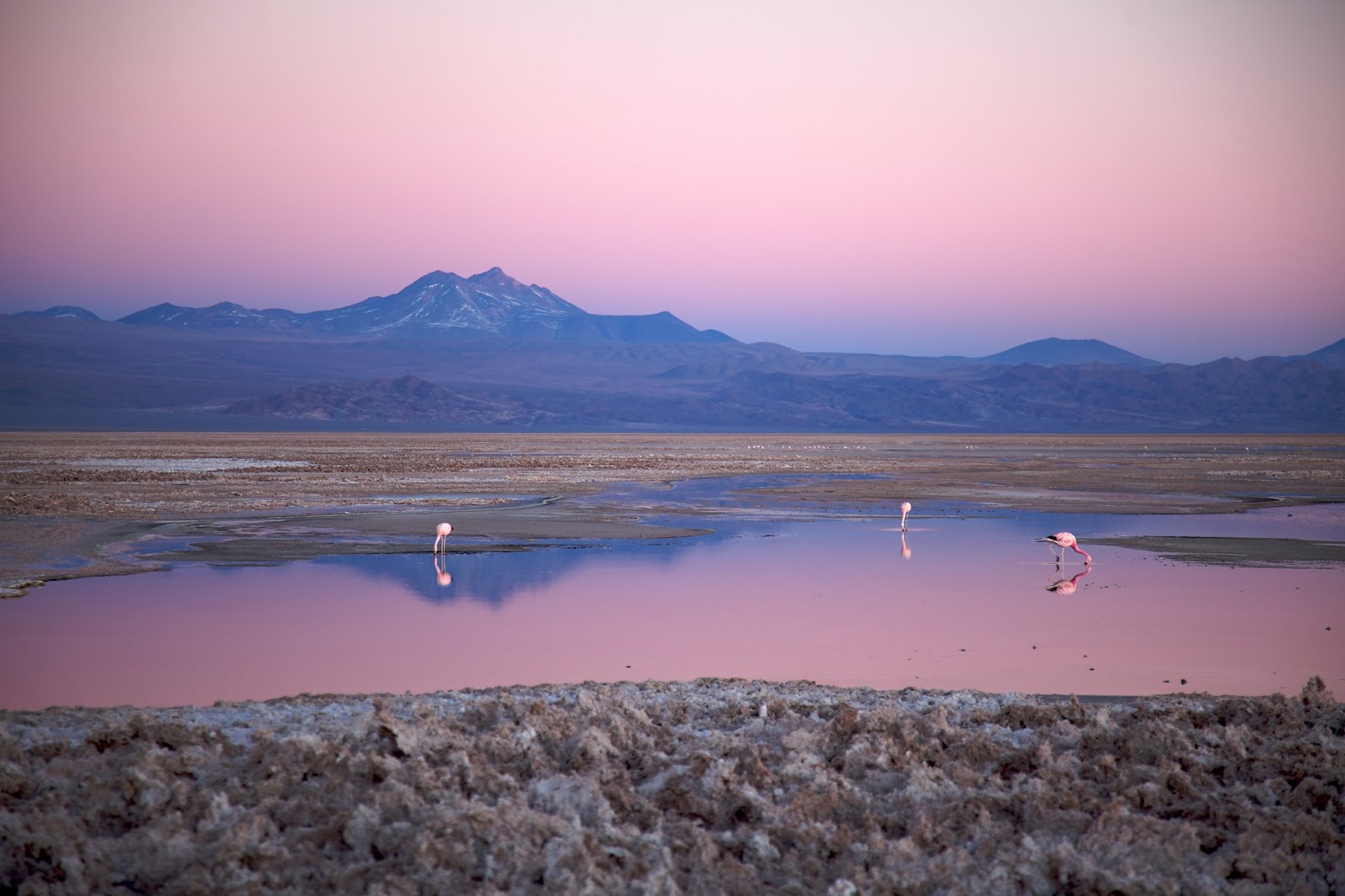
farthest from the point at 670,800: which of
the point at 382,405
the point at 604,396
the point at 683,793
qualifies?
the point at 604,396

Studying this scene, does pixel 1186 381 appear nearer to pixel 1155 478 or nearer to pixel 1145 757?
pixel 1155 478

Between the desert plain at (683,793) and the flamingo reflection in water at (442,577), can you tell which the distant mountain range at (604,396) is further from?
the desert plain at (683,793)

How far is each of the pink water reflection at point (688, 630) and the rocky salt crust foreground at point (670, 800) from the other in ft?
6.26

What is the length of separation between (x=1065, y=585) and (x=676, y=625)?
17.7 ft

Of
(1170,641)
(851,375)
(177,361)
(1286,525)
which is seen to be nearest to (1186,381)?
(851,375)

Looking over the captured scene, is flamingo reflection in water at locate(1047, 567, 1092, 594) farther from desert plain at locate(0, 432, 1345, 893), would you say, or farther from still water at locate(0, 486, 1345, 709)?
desert plain at locate(0, 432, 1345, 893)

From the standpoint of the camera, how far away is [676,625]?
467 inches

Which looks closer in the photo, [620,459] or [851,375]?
[620,459]

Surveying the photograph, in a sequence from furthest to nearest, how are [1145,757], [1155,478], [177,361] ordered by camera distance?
1. [177,361]
2. [1155,478]
3. [1145,757]

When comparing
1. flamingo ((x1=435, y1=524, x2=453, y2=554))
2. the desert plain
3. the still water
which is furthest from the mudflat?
the desert plain

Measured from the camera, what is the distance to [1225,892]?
5.00 meters

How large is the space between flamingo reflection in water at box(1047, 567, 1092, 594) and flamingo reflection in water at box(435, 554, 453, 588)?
7.05 metres

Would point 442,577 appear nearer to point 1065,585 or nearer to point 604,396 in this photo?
point 1065,585

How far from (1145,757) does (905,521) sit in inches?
653
